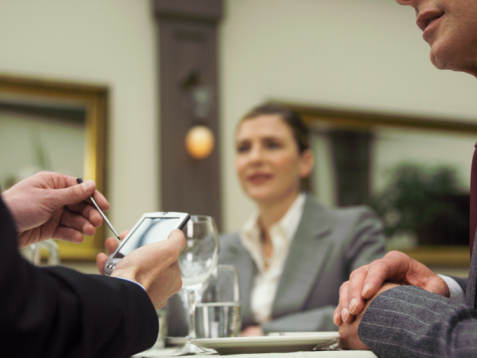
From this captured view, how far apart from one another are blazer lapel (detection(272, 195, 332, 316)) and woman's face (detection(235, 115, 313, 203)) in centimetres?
17

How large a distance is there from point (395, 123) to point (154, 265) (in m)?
3.46

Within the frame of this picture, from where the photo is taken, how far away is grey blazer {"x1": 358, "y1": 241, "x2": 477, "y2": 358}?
66 centimetres

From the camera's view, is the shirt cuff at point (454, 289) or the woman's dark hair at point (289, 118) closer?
the shirt cuff at point (454, 289)

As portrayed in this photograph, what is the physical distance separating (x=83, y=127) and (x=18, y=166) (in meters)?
0.44

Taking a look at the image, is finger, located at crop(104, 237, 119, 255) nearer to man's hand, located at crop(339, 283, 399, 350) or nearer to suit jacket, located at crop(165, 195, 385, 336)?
man's hand, located at crop(339, 283, 399, 350)

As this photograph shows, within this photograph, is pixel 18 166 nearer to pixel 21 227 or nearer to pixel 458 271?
pixel 21 227

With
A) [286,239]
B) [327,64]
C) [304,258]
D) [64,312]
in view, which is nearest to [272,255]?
[286,239]

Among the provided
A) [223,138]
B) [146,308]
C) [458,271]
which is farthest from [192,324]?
[458,271]

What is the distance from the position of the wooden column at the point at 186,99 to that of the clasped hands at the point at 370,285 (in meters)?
2.42

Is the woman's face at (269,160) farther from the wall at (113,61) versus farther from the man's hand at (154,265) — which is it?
Answer: the man's hand at (154,265)

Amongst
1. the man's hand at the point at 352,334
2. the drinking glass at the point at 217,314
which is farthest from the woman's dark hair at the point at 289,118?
the man's hand at the point at 352,334

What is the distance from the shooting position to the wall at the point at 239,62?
128 inches

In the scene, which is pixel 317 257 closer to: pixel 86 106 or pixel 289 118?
pixel 289 118

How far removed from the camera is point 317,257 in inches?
82.4
